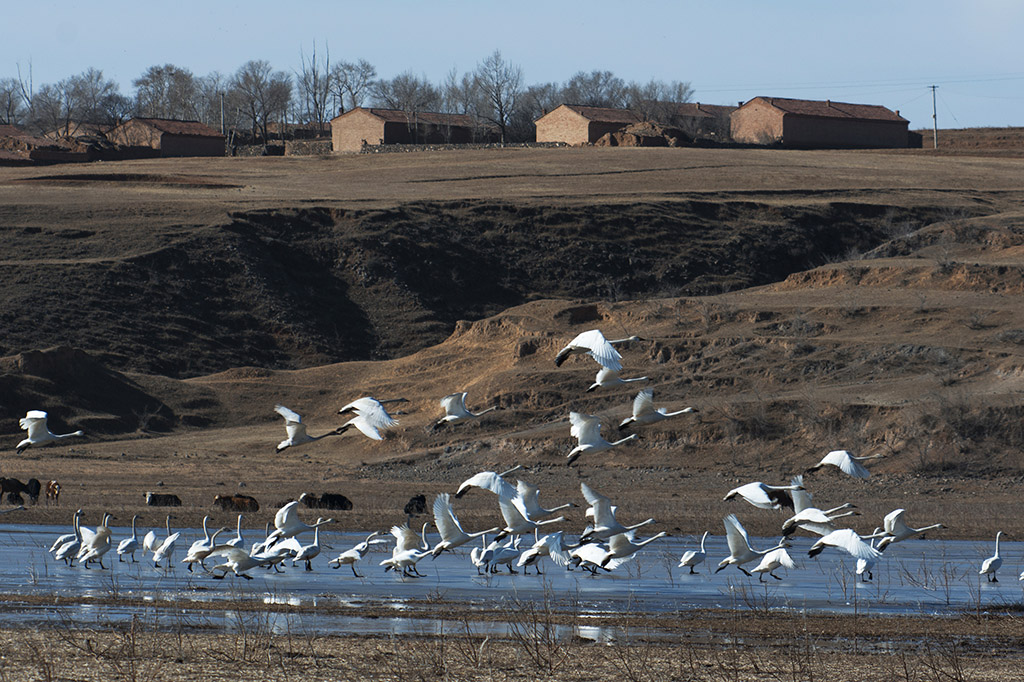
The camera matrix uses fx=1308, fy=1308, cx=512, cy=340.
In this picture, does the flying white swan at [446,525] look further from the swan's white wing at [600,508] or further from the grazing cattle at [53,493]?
the grazing cattle at [53,493]

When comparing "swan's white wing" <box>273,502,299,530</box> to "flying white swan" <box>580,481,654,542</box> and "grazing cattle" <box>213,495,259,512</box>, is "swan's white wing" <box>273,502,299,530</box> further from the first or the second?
"grazing cattle" <box>213,495,259,512</box>

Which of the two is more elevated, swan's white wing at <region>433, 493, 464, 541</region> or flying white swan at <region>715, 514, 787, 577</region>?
swan's white wing at <region>433, 493, 464, 541</region>

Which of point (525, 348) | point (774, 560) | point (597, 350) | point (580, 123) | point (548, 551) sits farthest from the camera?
point (580, 123)

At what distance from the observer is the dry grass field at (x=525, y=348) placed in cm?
1434

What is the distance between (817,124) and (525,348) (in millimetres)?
61035

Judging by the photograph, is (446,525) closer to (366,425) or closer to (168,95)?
(366,425)

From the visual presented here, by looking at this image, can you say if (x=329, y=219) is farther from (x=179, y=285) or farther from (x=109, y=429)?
(x=109, y=429)

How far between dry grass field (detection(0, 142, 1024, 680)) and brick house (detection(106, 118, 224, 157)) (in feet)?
28.3

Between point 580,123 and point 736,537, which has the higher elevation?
Answer: point 580,123

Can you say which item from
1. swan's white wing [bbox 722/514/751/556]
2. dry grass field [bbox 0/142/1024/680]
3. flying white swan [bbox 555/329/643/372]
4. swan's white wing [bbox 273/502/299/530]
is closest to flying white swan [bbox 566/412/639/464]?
swan's white wing [bbox 722/514/751/556]

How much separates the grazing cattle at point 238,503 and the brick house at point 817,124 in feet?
252

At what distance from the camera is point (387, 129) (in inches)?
3920

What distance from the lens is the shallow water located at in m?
15.9

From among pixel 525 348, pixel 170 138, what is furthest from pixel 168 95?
pixel 525 348
